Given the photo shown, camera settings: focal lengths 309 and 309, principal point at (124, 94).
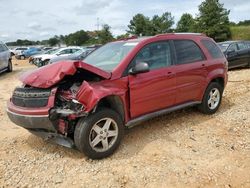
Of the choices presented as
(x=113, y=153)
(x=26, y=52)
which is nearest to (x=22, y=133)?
(x=113, y=153)

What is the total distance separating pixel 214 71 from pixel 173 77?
142cm

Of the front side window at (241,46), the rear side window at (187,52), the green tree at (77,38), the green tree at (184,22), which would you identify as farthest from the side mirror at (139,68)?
the green tree at (77,38)

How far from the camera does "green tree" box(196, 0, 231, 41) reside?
4438cm

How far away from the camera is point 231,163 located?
4.30 m

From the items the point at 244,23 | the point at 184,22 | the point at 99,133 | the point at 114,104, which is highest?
the point at 184,22

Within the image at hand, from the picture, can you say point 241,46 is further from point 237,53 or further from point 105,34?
point 105,34

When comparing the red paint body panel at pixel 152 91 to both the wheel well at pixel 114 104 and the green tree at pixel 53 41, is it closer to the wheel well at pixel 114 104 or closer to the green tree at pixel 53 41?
the wheel well at pixel 114 104

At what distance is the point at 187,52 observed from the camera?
5.82m

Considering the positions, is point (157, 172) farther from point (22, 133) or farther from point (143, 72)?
point (22, 133)

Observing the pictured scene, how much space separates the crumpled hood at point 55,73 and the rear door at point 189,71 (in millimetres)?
1624

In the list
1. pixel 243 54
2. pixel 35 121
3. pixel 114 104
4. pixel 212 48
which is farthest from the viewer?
pixel 243 54

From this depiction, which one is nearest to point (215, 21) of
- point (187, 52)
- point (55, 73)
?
point (187, 52)

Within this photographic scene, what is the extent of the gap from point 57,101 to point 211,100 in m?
3.51

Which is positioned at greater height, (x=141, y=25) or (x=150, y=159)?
(x=141, y=25)
